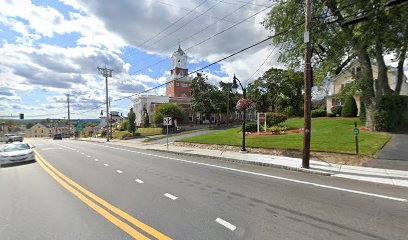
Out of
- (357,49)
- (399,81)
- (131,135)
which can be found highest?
(357,49)

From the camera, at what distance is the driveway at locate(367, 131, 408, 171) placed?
425 inches

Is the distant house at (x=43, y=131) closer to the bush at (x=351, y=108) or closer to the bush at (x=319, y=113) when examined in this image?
the bush at (x=319, y=113)

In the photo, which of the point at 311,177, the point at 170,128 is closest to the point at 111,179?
the point at 311,177

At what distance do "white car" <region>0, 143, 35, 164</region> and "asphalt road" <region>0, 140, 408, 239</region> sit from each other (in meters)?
6.17

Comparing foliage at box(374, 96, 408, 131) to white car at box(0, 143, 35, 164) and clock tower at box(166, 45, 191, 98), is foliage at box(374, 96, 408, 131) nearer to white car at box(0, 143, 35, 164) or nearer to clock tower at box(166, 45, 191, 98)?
white car at box(0, 143, 35, 164)

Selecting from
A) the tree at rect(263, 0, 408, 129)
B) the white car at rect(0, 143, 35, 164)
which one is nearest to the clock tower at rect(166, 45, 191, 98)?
Answer: the tree at rect(263, 0, 408, 129)

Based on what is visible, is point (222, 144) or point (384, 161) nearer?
point (384, 161)

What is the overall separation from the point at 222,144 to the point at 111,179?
1133 cm

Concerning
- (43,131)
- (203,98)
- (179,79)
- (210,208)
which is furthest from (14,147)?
(43,131)

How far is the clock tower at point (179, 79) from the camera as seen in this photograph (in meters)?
71.4

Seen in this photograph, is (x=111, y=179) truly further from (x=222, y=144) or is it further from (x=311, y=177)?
(x=222, y=144)

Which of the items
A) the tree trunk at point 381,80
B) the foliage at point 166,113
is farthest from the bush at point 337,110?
the foliage at point 166,113

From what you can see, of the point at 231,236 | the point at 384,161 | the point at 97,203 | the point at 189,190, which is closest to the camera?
the point at 231,236

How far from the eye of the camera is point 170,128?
160 ft
